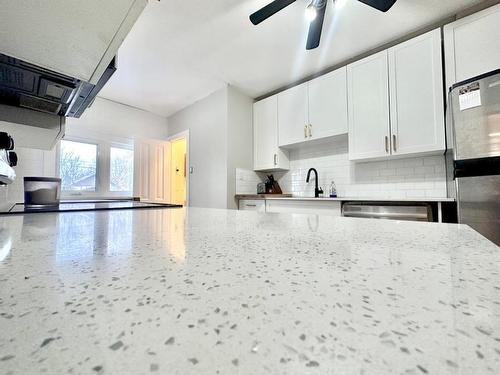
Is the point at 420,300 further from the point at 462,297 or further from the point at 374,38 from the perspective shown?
the point at 374,38

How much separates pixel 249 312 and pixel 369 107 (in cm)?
231

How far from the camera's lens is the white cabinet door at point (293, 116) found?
2.53 m

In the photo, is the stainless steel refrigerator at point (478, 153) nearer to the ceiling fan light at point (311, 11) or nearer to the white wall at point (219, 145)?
the ceiling fan light at point (311, 11)

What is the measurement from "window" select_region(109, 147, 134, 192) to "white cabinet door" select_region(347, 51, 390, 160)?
9.75 feet

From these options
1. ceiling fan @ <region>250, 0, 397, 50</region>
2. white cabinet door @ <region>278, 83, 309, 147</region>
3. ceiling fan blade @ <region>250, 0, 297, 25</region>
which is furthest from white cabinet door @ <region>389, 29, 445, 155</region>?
ceiling fan blade @ <region>250, 0, 297, 25</region>

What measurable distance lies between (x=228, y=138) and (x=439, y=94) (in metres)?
1.95

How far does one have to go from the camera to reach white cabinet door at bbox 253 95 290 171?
281cm

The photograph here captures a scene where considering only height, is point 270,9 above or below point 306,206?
above

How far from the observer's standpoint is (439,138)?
1.72 m

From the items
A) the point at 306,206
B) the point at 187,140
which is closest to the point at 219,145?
the point at 187,140

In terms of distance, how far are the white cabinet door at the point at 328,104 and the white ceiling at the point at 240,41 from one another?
0.56 feet

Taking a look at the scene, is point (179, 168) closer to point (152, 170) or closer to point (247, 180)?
point (152, 170)

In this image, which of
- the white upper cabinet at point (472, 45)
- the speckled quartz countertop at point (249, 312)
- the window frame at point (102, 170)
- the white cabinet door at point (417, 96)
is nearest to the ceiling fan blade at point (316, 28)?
the white cabinet door at point (417, 96)

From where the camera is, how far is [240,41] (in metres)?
2.03
